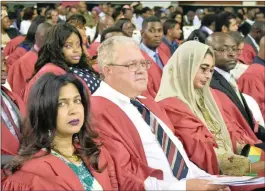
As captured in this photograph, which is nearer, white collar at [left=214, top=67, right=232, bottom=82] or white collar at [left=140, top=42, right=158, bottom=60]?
white collar at [left=214, top=67, right=232, bottom=82]

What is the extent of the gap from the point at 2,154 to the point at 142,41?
13.9 feet

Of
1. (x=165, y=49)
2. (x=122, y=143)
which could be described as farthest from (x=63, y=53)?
(x=165, y=49)

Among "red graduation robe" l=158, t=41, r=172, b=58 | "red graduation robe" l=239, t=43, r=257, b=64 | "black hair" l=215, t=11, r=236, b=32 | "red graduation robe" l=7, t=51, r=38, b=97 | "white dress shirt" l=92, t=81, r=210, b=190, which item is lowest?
"red graduation robe" l=239, t=43, r=257, b=64

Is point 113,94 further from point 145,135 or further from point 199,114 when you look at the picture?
point 199,114

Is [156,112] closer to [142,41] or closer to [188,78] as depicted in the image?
[188,78]

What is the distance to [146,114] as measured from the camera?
315 centimetres

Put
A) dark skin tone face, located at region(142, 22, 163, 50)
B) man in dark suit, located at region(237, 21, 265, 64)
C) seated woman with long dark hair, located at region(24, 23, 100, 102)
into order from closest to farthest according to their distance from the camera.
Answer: seated woman with long dark hair, located at region(24, 23, 100, 102) → dark skin tone face, located at region(142, 22, 163, 50) → man in dark suit, located at region(237, 21, 265, 64)

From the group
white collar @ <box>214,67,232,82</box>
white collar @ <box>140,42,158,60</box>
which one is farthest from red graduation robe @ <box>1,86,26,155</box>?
white collar @ <box>140,42,158,60</box>

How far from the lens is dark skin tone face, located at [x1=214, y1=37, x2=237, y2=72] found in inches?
185

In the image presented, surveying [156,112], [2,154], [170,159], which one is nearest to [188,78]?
[156,112]

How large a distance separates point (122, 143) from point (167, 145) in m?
0.28

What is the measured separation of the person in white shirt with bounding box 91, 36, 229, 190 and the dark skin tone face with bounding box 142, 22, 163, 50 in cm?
355

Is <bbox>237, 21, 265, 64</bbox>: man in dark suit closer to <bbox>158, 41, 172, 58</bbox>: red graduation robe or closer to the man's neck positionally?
<bbox>158, 41, 172, 58</bbox>: red graduation robe

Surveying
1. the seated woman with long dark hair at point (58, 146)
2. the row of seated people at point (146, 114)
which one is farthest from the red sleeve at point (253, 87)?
the seated woman with long dark hair at point (58, 146)
